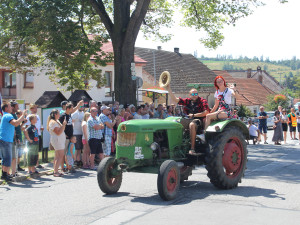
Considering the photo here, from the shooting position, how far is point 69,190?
31.9 feet

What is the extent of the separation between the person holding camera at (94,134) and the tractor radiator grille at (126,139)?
3920 millimetres

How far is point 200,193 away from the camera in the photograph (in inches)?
354

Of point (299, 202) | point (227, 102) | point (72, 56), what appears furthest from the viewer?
point (72, 56)

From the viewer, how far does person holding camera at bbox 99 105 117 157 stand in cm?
1301

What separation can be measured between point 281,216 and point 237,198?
4.68 feet

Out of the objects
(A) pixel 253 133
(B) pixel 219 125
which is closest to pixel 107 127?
(B) pixel 219 125

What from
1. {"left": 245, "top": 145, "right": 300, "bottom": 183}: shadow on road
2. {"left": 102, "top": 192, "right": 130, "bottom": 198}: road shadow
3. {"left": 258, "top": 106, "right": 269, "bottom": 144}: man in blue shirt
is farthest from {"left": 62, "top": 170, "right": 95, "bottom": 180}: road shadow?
{"left": 258, "top": 106, "right": 269, "bottom": 144}: man in blue shirt

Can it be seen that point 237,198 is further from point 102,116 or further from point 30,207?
point 102,116

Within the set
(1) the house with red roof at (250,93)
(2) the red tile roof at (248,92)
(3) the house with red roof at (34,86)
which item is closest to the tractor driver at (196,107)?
(3) the house with red roof at (34,86)

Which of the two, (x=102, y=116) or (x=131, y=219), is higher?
(x=102, y=116)

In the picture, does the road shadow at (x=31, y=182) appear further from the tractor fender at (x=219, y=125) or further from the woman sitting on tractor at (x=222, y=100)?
the woman sitting on tractor at (x=222, y=100)

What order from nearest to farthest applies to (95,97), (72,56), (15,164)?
(15,164) → (72,56) → (95,97)

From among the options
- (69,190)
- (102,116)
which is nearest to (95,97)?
(102,116)

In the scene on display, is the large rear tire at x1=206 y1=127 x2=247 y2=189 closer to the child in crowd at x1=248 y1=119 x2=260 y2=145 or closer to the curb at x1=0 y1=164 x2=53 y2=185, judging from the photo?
the curb at x1=0 y1=164 x2=53 y2=185
